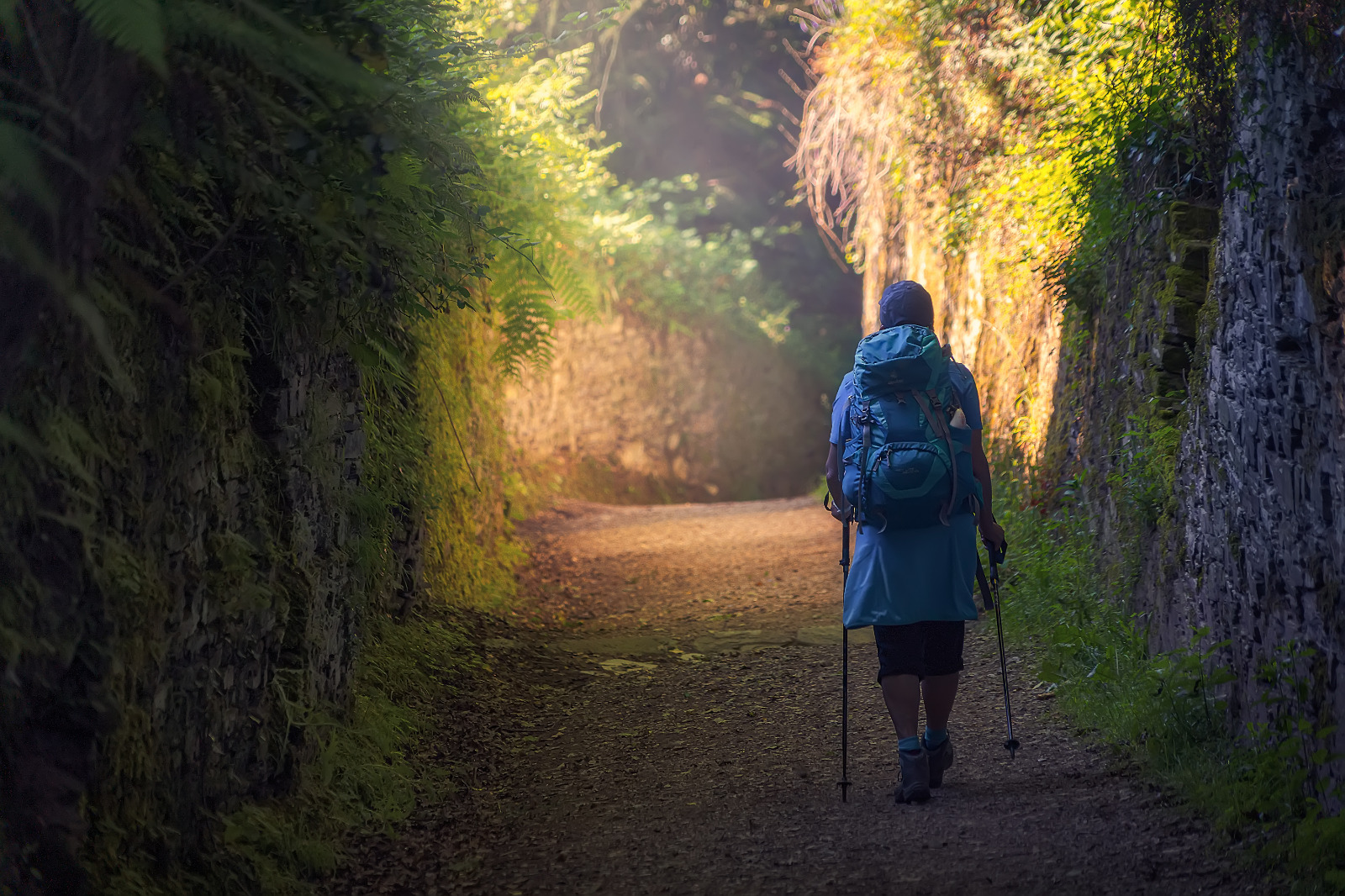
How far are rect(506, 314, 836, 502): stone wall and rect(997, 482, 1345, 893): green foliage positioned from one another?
28.8ft

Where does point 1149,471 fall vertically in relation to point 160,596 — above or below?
above

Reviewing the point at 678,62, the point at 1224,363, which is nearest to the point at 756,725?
the point at 1224,363

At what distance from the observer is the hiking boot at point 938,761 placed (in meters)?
3.82

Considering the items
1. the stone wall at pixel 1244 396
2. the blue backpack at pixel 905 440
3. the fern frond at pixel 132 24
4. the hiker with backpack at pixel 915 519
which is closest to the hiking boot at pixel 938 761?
the hiker with backpack at pixel 915 519

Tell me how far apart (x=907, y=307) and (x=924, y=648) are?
1.27 metres

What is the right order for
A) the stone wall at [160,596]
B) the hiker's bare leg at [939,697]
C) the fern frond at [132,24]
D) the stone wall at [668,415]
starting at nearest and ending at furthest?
the fern frond at [132,24]
the stone wall at [160,596]
the hiker's bare leg at [939,697]
the stone wall at [668,415]

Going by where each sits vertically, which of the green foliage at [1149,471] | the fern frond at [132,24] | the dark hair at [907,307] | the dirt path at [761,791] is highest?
the fern frond at [132,24]

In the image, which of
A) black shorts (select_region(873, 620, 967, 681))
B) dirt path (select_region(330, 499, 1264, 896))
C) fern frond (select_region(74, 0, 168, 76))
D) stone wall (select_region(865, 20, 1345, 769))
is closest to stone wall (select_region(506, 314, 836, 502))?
dirt path (select_region(330, 499, 1264, 896))

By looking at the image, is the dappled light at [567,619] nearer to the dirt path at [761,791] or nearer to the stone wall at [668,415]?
the dirt path at [761,791]

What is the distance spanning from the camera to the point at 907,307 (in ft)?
12.9

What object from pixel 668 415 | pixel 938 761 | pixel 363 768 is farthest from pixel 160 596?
pixel 668 415

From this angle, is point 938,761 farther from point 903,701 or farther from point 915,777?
point 903,701

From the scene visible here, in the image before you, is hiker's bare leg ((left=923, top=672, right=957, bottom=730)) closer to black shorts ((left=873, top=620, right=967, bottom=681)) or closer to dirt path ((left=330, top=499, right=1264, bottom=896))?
black shorts ((left=873, top=620, right=967, bottom=681))

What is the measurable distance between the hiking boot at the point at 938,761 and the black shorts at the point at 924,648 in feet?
0.90
